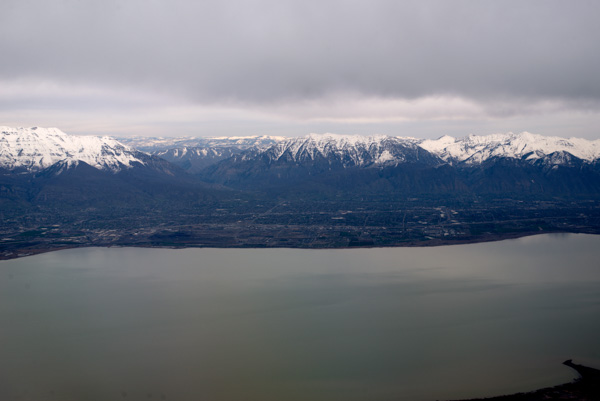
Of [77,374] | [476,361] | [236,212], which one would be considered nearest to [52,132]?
[236,212]

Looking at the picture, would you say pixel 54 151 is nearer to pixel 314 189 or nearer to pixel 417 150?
pixel 314 189

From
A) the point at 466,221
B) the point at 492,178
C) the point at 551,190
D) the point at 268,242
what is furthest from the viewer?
the point at 492,178

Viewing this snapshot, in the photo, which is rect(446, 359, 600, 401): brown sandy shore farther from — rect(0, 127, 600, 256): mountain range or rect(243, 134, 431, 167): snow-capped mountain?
rect(243, 134, 431, 167): snow-capped mountain

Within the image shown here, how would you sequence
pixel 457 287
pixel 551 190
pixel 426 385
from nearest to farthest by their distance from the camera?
pixel 426 385 → pixel 457 287 → pixel 551 190

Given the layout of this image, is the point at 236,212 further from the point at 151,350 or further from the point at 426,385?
the point at 426,385

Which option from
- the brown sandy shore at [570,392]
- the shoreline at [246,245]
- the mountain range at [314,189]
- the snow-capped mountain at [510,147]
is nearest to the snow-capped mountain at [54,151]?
the mountain range at [314,189]

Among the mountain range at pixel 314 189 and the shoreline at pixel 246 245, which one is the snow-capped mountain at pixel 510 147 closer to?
the mountain range at pixel 314 189

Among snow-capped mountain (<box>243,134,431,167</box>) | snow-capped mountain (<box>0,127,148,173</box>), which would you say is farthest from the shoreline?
snow-capped mountain (<box>243,134,431,167</box>)
